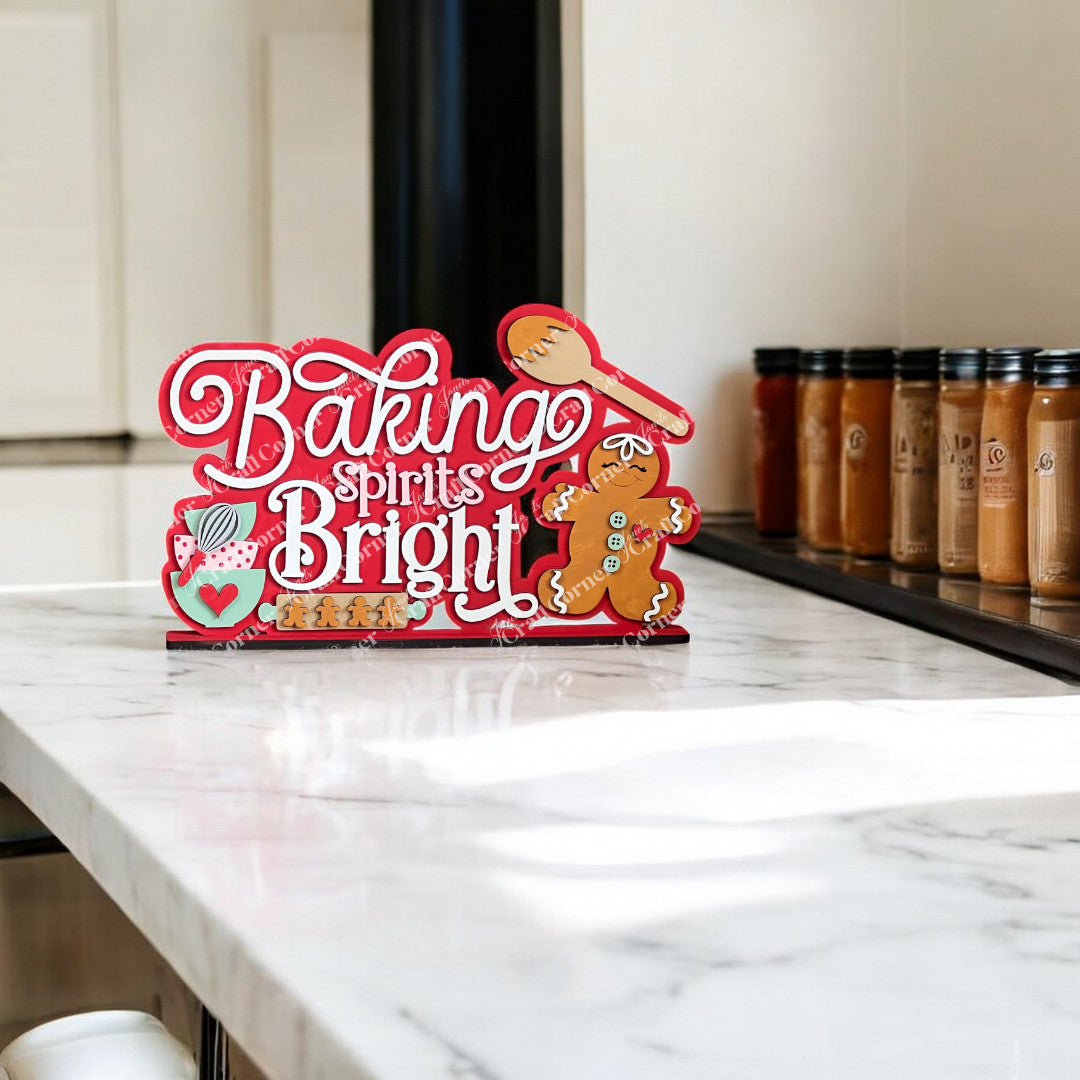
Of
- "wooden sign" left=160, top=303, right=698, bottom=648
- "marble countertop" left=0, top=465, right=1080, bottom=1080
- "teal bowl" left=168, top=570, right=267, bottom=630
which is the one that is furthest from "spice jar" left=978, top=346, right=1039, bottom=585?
"teal bowl" left=168, top=570, right=267, bottom=630

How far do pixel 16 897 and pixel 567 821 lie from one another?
814 millimetres

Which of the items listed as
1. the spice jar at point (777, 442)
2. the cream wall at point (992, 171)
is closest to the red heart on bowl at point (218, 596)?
the spice jar at point (777, 442)

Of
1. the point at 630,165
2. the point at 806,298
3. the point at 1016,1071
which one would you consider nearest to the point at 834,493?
the point at 806,298

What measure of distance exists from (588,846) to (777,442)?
928mm

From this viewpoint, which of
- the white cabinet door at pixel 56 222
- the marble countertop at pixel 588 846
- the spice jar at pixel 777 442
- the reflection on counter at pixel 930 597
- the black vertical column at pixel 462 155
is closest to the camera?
the marble countertop at pixel 588 846

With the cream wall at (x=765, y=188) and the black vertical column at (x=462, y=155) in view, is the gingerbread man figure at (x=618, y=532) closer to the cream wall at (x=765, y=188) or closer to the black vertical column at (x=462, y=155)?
the cream wall at (x=765, y=188)

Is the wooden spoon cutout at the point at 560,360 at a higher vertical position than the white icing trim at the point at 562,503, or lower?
higher

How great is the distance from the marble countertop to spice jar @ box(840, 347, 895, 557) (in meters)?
0.26

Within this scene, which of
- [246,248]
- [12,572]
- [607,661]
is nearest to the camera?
[607,661]

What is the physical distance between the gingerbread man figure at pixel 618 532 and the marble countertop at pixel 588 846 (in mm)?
47

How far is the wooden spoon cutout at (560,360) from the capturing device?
1.10 m

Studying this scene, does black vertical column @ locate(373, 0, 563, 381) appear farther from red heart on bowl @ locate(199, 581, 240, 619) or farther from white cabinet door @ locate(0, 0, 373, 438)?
red heart on bowl @ locate(199, 581, 240, 619)

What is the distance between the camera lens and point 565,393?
3.63 ft

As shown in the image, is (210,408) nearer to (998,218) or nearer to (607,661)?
(607,661)
